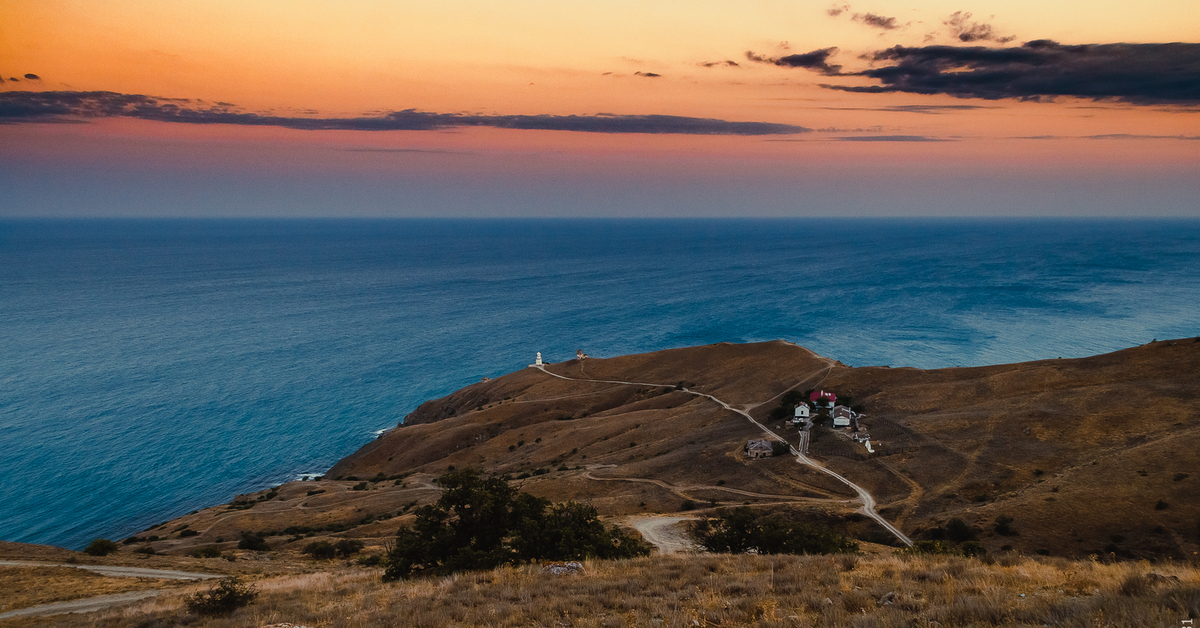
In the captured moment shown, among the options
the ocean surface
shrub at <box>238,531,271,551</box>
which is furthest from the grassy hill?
the ocean surface

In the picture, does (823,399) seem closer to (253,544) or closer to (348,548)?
(348,548)

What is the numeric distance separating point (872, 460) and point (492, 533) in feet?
125

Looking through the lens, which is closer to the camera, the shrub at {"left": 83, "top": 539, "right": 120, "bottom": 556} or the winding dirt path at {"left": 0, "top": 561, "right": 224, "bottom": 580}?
the winding dirt path at {"left": 0, "top": 561, "right": 224, "bottom": 580}

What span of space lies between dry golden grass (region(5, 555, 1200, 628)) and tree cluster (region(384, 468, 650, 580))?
8.23 feet

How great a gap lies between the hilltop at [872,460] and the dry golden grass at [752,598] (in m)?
23.1

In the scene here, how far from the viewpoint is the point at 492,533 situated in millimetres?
25875

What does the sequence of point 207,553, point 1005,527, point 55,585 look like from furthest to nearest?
point 207,553, point 1005,527, point 55,585

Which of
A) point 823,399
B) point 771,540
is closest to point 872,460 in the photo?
point 823,399

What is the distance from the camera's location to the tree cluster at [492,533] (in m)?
24.5

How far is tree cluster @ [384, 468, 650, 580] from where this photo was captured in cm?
2452

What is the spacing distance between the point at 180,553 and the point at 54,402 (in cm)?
7647

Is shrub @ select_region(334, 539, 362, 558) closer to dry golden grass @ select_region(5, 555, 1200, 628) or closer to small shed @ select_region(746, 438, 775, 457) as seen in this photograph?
dry golden grass @ select_region(5, 555, 1200, 628)

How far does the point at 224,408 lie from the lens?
336ft

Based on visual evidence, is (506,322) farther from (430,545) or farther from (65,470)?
(430,545)
